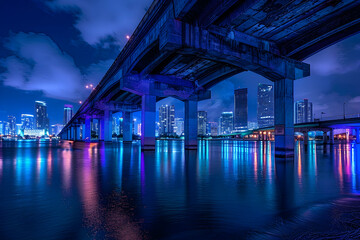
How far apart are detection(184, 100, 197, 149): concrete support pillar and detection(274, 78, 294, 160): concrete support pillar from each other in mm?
15373

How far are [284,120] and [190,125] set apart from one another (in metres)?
16.5

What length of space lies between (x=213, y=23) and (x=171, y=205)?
14.7 m

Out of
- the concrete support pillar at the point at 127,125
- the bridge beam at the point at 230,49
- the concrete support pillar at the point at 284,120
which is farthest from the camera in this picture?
the concrete support pillar at the point at 127,125

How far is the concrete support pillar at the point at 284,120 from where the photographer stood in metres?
20.6

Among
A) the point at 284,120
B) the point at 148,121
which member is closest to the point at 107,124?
the point at 148,121

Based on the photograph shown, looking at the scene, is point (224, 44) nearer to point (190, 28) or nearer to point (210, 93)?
point (190, 28)

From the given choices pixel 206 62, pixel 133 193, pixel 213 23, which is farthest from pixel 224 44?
pixel 133 193

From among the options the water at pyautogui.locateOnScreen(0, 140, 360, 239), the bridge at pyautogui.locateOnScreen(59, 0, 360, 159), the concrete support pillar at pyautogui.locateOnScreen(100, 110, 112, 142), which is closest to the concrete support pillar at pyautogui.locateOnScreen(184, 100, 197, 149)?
the bridge at pyautogui.locateOnScreen(59, 0, 360, 159)

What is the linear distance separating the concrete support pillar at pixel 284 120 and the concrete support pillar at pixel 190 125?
15.4m

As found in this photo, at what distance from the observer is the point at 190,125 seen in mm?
34812

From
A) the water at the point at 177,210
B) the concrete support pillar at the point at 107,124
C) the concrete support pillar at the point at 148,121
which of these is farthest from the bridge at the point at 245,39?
the concrete support pillar at the point at 107,124

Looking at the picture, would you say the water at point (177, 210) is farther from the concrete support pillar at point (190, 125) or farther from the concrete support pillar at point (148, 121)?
the concrete support pillar at point (190, 125)

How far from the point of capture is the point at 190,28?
52.5 ft

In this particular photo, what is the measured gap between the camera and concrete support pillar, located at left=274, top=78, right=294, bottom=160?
20641 mm
